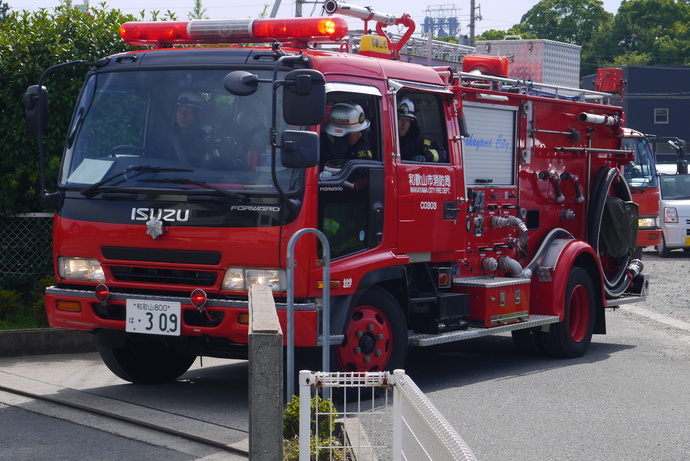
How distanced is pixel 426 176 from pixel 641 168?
41.4 ft

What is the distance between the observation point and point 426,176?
29.9ft

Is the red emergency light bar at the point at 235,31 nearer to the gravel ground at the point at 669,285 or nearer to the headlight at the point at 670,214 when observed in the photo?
the gravel ground at the point at 669,285

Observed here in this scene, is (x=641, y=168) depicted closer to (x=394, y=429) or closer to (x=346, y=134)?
(x=346, y=134)

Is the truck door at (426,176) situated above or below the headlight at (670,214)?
above

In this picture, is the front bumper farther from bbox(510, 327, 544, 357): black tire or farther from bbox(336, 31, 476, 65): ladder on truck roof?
bbox(510, 327, 544, 357): black tire

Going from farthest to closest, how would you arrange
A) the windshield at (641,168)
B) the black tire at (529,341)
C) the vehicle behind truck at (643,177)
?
1. the windshield at (641,168)
2. the vehicle behind truck at (643,177)
3. the black tire at (529,341)

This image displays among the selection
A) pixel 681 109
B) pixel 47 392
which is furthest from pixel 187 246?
pixel 681 109

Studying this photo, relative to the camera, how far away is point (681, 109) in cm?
6881

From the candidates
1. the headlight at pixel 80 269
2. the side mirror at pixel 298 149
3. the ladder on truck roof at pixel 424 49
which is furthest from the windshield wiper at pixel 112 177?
the ladder on truck roof at pixel 424 49

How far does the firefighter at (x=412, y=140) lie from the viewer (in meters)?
8.97

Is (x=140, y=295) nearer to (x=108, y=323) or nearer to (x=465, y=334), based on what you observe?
(x=108, y=323)

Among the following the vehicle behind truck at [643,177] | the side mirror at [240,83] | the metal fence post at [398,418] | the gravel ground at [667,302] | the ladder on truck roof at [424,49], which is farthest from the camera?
the vehicle behind truck at [643,177]

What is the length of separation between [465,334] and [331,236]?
2036 mm

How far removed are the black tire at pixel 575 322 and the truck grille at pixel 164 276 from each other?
14.7 ft
